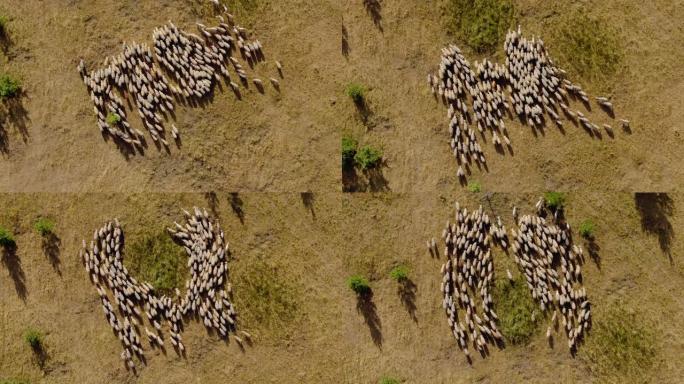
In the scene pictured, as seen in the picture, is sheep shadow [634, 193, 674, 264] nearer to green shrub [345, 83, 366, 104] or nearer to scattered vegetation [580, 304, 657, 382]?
scattered vegetation [580, 304, 657, 382]

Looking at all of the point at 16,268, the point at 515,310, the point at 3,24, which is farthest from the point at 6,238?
the point at 515,310

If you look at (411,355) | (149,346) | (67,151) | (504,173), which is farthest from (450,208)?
(67,151)

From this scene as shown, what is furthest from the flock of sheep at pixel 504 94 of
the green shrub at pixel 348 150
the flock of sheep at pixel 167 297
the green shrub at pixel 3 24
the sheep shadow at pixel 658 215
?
the green shrub at pixel 3 24

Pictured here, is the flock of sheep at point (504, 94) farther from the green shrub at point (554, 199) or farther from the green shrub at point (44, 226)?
the green shrub at point (44, 226)

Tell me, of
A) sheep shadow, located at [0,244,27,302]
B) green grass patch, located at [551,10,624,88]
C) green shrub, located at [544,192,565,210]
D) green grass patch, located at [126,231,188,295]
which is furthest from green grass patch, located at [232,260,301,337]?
green grass patch, located at [551,10,624,88]

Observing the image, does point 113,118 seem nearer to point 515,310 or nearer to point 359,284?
point 359,284

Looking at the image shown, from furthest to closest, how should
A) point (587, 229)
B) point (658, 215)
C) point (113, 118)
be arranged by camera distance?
1. point (113, 118)
2. point (658, 215)
3. point (587, 229)

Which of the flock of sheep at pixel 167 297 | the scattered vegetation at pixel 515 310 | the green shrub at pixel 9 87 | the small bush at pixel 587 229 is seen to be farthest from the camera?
the green shrub at pixel 9 87
